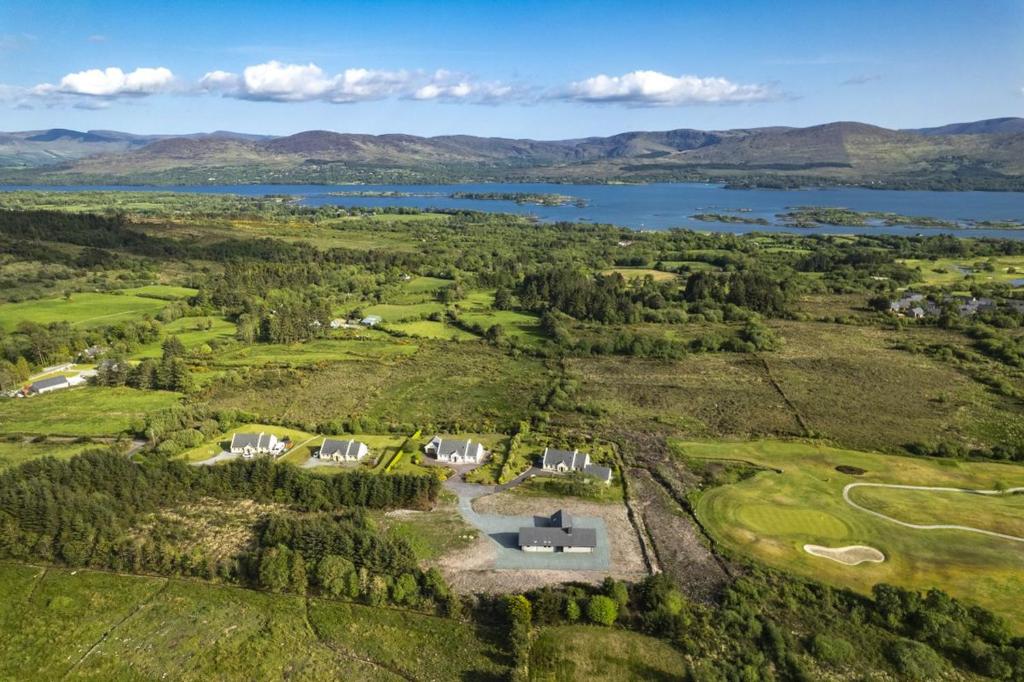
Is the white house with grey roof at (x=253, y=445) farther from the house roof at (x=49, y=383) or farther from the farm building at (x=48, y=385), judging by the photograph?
the house roof at (x=49, y=383)

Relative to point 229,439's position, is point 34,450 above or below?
above

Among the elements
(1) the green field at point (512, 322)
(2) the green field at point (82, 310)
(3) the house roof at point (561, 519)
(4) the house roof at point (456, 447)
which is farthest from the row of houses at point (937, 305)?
(2) the green field at point (82, 310)

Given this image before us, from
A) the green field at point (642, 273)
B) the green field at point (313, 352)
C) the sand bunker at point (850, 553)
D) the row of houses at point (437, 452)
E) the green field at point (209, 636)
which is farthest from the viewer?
the green field at point (642, 273)

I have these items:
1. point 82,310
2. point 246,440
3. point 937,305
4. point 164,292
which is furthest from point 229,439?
point 937,305

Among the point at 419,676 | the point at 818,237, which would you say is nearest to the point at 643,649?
the point at 419,676

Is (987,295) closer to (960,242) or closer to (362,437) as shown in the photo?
(960,242)

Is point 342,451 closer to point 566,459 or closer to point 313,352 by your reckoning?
point 566,459
